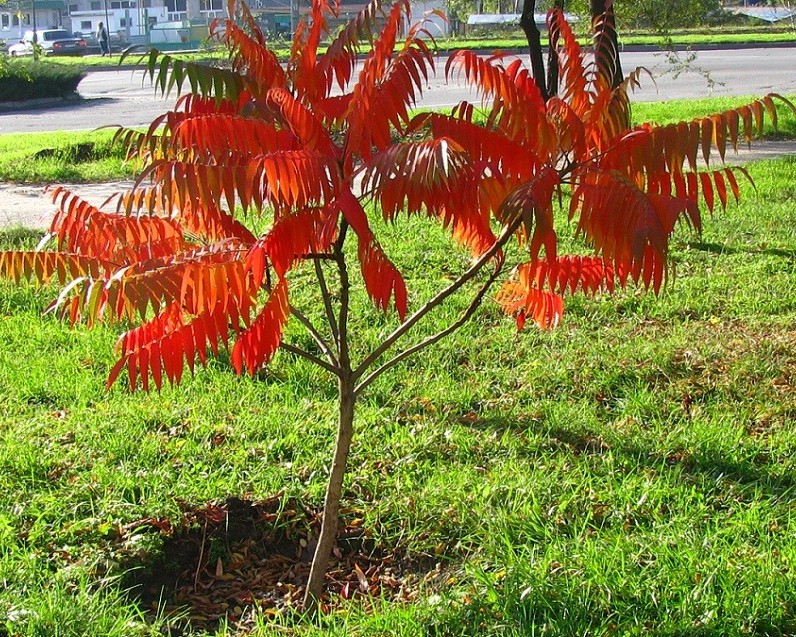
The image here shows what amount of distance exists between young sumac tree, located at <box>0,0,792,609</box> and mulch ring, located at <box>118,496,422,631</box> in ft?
0.90

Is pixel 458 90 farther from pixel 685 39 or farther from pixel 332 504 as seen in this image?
pixel 332 504

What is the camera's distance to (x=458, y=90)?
65.8 ft

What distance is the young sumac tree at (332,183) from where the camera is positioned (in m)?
2.36

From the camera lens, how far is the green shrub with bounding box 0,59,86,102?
20.9 metres

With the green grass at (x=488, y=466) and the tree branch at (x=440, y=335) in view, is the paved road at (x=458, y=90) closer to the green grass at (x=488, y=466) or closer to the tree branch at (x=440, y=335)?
the green grass at (x=488, y=466)

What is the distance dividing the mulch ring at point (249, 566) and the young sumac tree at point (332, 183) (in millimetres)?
275

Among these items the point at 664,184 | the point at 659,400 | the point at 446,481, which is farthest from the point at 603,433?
the point at 664,184

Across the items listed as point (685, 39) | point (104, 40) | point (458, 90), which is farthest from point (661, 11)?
point (104, 40)

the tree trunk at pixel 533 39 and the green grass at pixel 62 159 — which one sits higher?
the tree trunk at pixel 533 39

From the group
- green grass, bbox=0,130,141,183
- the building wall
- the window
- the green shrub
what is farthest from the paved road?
the building wall

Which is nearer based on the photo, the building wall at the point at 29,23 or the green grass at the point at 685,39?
the green grass at the point at 685,39

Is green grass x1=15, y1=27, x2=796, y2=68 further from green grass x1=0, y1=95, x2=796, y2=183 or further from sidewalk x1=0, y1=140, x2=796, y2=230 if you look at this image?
sidewalk x1=0, y1=140, x2=796, y2=230

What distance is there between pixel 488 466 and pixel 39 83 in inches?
790

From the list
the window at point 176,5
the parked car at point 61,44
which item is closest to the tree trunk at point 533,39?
the parked car at point 61,44
